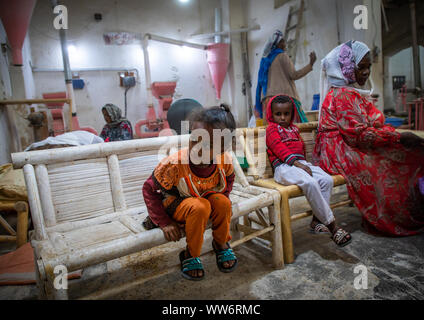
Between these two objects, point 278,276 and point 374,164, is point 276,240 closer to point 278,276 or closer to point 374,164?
point 278,276

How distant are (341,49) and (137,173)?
1.88 m

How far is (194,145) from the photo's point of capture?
1372 mm

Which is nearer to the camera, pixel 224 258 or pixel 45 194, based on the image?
pixel 224 258

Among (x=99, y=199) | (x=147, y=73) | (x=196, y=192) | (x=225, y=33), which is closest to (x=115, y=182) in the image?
(x=99, y=199)

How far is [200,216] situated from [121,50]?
19.2 ft

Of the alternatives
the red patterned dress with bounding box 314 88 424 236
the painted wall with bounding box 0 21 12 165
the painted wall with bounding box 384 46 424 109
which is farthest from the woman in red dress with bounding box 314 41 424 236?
the painted wall with bounding box 384 46 424 109

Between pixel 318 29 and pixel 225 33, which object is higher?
pixel 225 33

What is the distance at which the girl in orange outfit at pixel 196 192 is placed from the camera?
1332mm

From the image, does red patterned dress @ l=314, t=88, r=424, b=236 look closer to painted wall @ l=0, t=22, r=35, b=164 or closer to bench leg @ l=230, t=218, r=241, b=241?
bench leg @ l=230, t=218, r=241, b=241

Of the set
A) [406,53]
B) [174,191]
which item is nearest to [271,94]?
[174,191]

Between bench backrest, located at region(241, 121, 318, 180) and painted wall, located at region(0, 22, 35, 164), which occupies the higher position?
painted wall, located at region(0, 22, 35, 164)

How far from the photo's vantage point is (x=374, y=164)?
2088mm

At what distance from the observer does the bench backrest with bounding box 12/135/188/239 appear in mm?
1576
